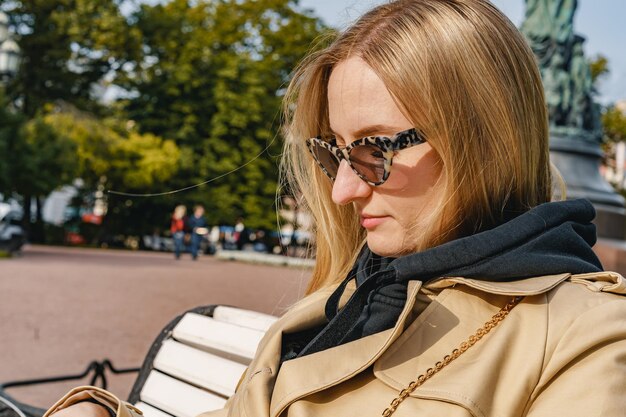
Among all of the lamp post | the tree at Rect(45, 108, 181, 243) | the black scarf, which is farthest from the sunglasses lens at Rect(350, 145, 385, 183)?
the tree at Rect(45, 108, 181, 243)

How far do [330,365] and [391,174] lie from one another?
44 cm

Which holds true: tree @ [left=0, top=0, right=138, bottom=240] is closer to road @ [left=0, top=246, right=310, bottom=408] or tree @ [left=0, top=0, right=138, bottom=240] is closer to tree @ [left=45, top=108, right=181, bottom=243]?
tree @ [left=45, top=108, right=181, bottom=243]

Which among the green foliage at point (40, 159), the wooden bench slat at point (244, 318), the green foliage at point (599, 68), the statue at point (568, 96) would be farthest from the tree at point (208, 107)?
the wooden bench slat at point (244, 318)

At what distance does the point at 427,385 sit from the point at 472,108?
593 millimetres

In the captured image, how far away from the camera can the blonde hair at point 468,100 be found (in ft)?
5.58

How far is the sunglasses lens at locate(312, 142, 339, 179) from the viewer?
2012mm

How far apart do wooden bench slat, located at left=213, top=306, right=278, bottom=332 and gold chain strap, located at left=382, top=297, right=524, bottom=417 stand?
1209mm

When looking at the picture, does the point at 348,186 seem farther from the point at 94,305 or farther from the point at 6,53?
the point at 6,53

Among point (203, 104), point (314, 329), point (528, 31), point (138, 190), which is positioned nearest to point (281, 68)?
point (203, 104)

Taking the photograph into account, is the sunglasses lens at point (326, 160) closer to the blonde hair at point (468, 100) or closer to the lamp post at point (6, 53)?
the blonde hair at point (468, 100)

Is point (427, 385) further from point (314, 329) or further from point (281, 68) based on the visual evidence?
point (281, 68)

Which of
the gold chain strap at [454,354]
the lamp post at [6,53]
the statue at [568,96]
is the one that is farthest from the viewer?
the statue at [568,96]

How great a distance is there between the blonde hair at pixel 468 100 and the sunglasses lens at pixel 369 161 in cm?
11

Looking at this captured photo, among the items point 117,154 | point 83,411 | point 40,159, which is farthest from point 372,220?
point 117,154
